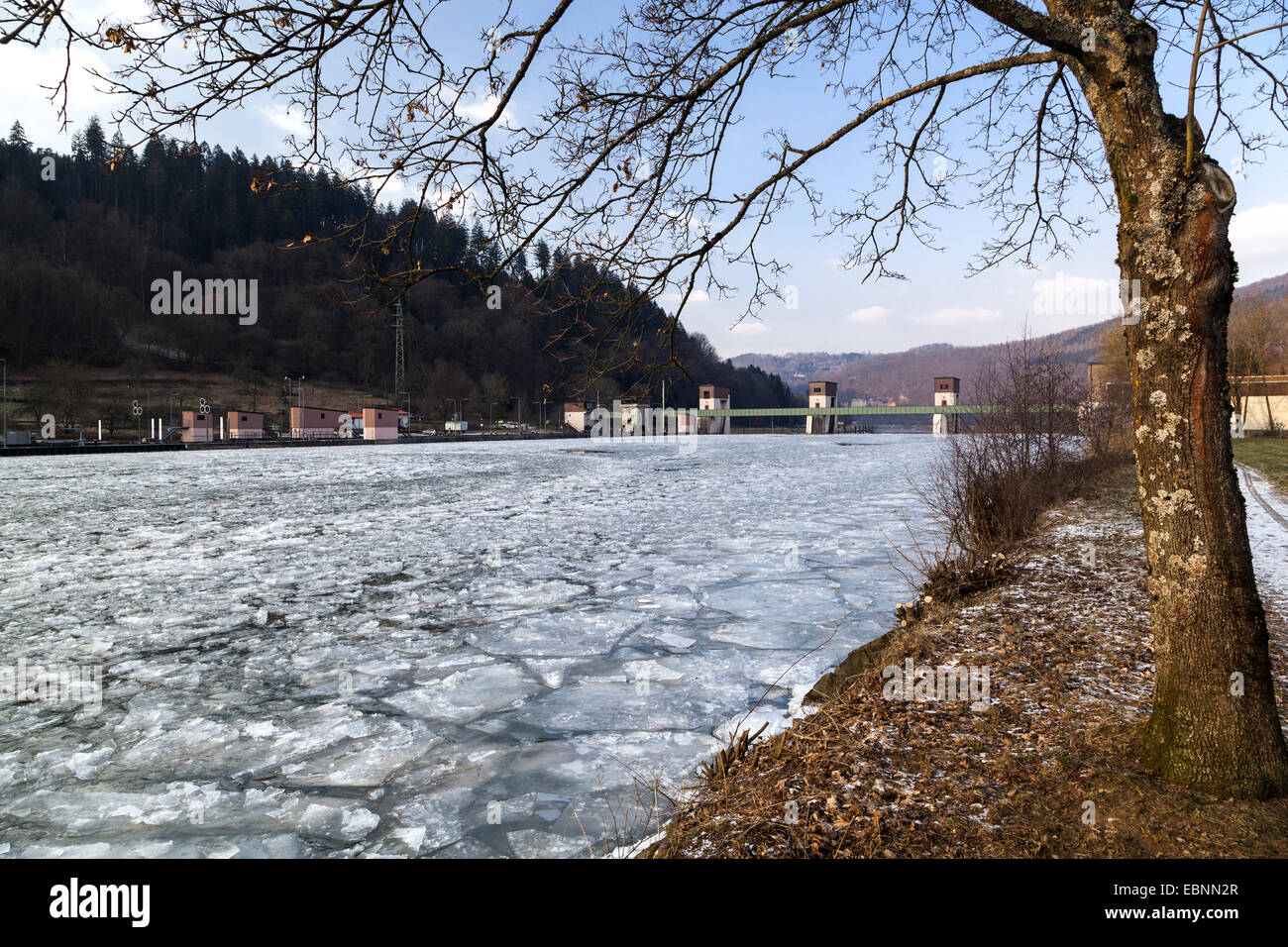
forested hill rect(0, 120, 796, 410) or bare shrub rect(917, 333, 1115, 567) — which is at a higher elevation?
forested hill rect(0, 120, 796, 410)

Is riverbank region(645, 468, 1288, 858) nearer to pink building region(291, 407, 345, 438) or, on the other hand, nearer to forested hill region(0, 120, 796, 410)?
pink building region(291, 407, 345, 438)

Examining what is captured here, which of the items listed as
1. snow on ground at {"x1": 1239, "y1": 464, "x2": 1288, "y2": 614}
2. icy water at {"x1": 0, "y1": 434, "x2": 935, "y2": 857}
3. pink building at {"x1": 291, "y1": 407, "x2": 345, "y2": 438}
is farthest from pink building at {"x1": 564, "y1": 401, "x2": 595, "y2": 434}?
snow on ground at {"x1": 1239, "y1": 464, "x2": 1288, "y2": 614}

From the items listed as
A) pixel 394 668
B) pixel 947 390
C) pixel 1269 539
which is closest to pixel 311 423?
pixel 394 668

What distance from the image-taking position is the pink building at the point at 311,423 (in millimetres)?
66812

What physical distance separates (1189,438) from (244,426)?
225 feet

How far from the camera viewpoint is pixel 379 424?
2704 inches

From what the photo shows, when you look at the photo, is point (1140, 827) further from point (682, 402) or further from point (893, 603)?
point (682, 402)

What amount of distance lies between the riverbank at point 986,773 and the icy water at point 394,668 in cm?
59

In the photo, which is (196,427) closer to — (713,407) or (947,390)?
(713,407)

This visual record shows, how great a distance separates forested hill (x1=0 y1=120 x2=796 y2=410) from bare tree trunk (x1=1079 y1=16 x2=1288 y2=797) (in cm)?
7425

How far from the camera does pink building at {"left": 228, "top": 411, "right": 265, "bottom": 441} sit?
5944cm

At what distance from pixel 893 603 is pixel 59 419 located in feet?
203

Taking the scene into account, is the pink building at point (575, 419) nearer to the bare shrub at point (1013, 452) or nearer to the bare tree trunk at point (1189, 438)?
the bare shrub at point (1013, 452)

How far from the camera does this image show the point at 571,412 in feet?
351
